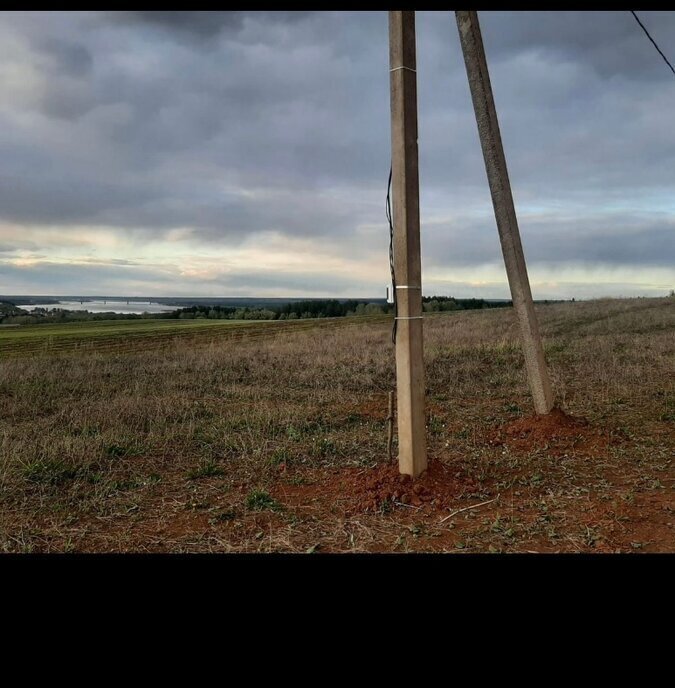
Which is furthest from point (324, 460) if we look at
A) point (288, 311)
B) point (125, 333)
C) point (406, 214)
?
point (288, 311)

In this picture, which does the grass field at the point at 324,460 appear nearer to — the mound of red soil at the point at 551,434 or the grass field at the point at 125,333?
the mound of red soil at the point at 551,434

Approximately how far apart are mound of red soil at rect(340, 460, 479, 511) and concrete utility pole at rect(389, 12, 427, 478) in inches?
11.0

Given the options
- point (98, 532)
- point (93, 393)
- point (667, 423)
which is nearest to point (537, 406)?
point (667, 423)

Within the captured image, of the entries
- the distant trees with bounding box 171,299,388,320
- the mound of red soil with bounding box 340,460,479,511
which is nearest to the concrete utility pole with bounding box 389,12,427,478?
the mound of red soil with bounding box 340,460,479,511

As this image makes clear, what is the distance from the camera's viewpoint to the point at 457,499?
379 centimetres

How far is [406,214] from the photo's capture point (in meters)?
3.71

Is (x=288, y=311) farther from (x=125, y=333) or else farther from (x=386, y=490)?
(x=386, y=490)

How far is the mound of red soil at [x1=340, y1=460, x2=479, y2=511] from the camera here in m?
3.72

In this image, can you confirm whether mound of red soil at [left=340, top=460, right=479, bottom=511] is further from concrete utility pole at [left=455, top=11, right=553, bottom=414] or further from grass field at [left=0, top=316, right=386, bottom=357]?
grass field at [left=0, top=316, right=386, bottom=357]

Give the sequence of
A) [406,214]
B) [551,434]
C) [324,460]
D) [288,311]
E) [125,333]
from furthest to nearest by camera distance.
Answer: [288,311], [125,333], [551,434], [324,460], [406,214]

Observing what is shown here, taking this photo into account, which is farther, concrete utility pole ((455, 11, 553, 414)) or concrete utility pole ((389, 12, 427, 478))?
concrete utility pole ((455, 11, 553, 414))

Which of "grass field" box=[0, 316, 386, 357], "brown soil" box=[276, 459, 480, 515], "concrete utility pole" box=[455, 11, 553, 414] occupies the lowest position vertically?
"brown soil" box=[276, 459, 480, 515]

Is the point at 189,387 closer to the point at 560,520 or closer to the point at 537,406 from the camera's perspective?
the point at 537,406

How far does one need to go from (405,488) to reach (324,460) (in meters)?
1.21
